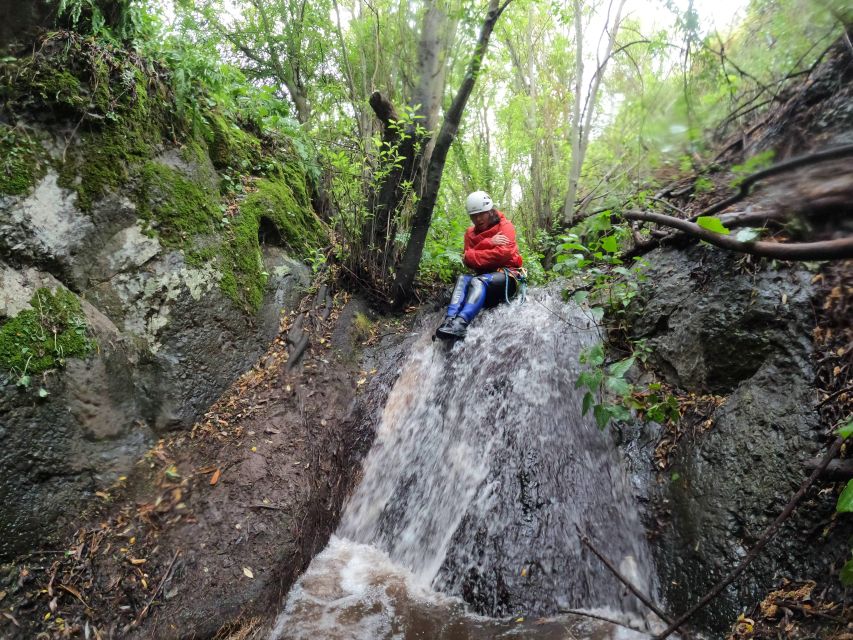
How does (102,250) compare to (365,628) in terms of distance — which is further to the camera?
(102,250)

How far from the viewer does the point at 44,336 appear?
3.15 metres

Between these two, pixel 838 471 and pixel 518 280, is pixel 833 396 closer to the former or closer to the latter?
pixel 838 471

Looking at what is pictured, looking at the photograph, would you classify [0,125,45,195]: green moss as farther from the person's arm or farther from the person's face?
the person's face

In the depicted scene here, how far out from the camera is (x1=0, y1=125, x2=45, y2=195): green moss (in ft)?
10.5

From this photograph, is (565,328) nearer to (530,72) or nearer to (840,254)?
(840,254)

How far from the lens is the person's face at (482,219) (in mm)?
5652

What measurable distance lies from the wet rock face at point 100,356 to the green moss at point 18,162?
81 millimetres

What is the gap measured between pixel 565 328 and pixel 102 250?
4551 mm

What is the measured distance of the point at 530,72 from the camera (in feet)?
33.4

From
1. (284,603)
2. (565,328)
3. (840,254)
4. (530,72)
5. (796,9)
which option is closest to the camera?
(840,254)

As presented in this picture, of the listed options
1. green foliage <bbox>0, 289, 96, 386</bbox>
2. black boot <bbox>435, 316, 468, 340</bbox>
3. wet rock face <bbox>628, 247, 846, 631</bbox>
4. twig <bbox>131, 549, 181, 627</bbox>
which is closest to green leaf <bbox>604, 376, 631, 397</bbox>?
wet rock face <bbox>628, 247, 846, 631</bbox>

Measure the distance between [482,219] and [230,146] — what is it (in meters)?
3.21

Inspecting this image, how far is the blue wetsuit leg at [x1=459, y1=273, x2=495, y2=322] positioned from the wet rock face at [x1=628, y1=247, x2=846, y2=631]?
218 centimetres

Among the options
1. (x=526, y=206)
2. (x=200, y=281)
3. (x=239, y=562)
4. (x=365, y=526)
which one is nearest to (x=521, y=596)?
(x=365, y=526)
